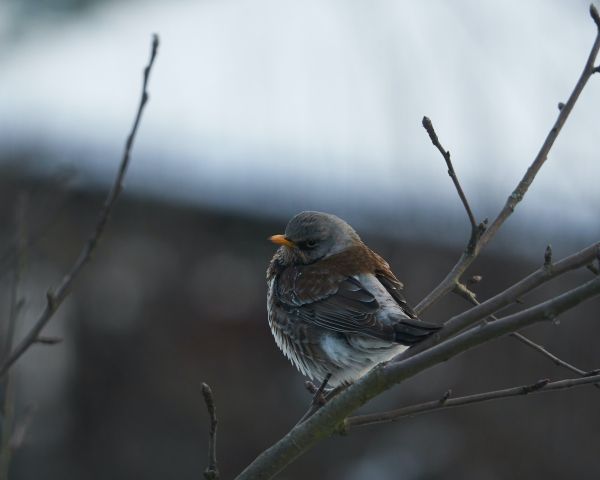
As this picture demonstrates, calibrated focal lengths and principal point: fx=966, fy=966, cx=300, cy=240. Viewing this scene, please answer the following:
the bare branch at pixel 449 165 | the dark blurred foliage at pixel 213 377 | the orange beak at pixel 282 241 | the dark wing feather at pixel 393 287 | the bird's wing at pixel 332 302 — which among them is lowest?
the dark blurred foliage at pixel 213 377

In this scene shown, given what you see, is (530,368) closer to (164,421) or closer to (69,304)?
(164,421)

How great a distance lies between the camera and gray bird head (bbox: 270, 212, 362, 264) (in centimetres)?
523

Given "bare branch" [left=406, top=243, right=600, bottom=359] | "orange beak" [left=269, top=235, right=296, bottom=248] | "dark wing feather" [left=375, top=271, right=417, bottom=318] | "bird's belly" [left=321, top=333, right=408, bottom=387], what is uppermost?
"bare branch" [left=406, top=243, right=600, bottom=359]

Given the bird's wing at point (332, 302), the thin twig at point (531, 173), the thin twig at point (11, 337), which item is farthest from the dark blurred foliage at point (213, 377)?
the thin twig at point (531, 173)

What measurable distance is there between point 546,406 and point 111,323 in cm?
480

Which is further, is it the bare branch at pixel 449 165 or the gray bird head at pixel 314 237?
the gray bird head at pixel 314 237

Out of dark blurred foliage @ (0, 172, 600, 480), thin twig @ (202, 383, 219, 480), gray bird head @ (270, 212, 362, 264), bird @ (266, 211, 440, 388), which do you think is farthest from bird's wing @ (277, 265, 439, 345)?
dark blurred foliage @ (0, 172, 600, 480)

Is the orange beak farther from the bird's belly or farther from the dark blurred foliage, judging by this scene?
the dark blurred foliage

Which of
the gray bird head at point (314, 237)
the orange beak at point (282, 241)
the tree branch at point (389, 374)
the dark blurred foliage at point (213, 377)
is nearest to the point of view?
the tree branch at point (389, 374)

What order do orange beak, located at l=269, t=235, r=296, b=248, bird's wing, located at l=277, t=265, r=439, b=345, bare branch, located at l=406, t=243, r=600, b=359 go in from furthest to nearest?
orange beak, located at l=269, t=235, r=296, b=248, bird's wing, located at l=277, t=265, r=439, b=345, bare branch, located at l=406, t=243, r=600, b=359

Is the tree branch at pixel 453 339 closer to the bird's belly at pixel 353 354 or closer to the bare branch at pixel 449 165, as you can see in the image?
the bare branch at pixel 449 165

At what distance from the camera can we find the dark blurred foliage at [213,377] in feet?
33.3

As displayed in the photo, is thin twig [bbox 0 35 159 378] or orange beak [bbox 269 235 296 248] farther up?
thin twig [bbox 0 35 159 378]

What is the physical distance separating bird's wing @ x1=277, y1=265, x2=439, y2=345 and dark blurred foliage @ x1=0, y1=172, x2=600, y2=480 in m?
5.27
